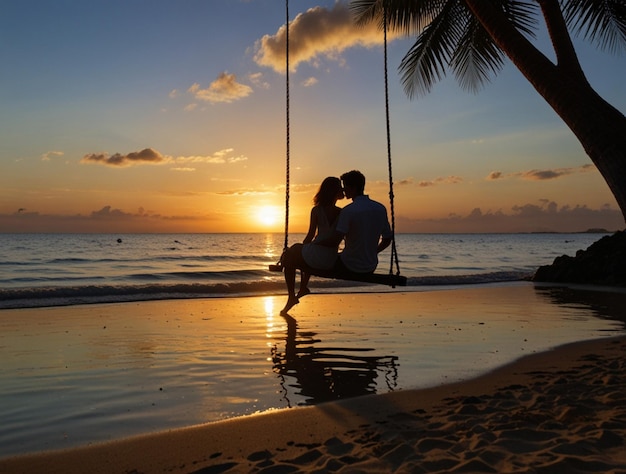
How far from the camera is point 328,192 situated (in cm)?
766

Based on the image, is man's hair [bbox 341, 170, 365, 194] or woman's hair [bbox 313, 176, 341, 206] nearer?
man's hair [bbox 341, 170, 365, 194]

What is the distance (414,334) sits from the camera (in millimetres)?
8633

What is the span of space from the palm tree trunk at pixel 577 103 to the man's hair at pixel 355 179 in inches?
88.9

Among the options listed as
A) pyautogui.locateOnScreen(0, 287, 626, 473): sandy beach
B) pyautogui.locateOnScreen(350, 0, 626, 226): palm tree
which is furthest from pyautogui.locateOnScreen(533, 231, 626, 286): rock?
pyautogui.locateOnScreen(0, 287, 626, 473): sandy beach

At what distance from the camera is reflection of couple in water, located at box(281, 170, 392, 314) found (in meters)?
7.02

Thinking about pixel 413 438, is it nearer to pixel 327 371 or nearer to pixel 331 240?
pixel 327 371

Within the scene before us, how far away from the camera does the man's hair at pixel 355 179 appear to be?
22.9ft

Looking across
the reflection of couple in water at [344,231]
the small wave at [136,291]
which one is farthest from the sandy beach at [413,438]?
the small wave at [136,291]

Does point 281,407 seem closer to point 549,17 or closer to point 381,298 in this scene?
point 549,17

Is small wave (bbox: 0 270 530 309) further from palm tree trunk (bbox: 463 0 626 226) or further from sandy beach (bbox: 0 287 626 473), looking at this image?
palm tree trunk (bbox: 463 0 626 226)

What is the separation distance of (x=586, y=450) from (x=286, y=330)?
609 centimetres

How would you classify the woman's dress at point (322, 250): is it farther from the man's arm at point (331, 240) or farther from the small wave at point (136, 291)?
the small wave at point (136, 291)

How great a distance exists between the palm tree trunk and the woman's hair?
279 centimetres

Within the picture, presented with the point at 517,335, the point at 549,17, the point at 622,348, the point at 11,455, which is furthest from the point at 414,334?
the point at 11,455
